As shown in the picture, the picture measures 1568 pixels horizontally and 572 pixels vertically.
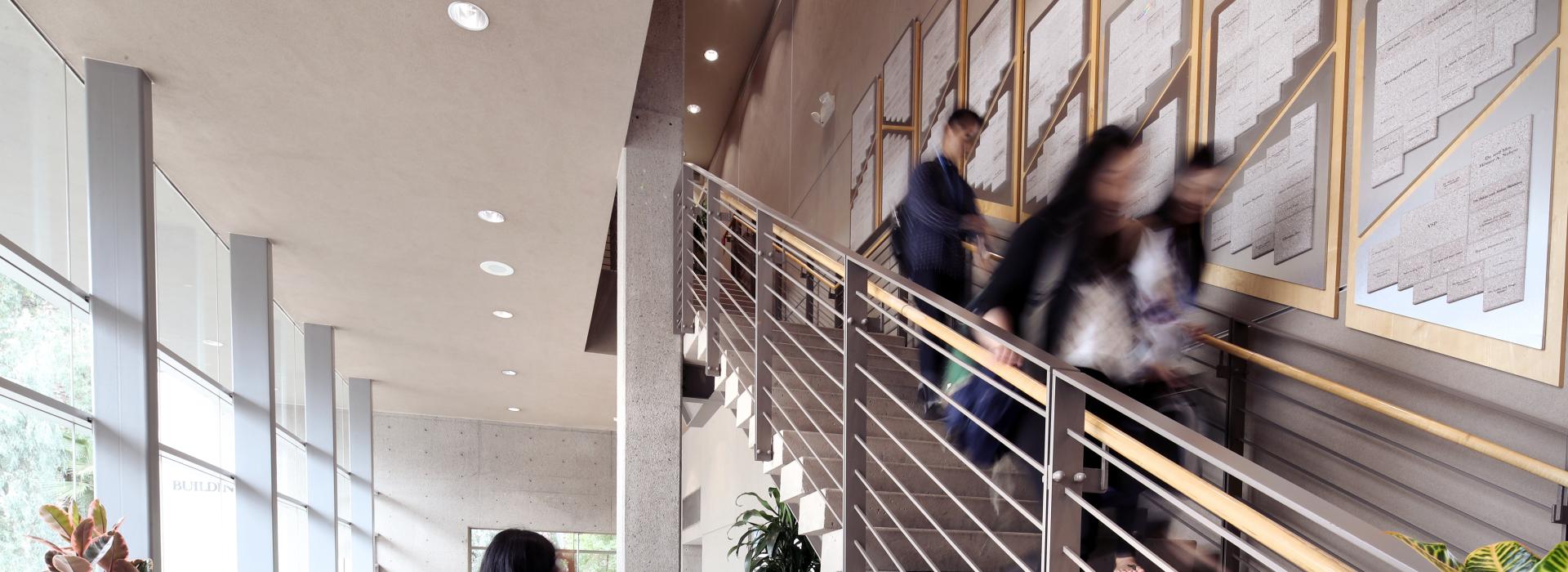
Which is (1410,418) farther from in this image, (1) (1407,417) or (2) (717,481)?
(2) (717,481)

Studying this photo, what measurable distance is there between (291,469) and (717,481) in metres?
5.21

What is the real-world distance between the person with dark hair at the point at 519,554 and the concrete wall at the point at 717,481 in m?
4.26

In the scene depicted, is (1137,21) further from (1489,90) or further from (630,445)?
(630,445)

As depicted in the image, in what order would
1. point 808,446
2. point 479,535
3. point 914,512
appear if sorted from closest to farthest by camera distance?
point 808,446, point 914,512, point 479,535

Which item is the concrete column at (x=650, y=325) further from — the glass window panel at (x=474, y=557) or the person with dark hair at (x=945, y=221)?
the glass window panel at (x=474, y=557)

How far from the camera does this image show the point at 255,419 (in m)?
7.96

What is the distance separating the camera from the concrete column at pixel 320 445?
1038 centimetres

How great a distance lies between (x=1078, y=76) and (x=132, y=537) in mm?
4895

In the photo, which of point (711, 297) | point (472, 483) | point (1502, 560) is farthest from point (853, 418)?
point (472, 483)

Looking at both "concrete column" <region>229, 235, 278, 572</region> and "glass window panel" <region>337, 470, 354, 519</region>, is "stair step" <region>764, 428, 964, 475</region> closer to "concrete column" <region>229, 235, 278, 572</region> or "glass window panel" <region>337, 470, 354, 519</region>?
"concrete column" <region>229, 235, 278, 572</region>

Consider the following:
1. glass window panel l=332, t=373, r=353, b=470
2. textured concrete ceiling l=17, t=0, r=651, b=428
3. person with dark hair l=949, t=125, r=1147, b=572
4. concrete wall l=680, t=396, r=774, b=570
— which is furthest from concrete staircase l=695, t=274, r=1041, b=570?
glass window panel l=332, t=373, r=353, b=470

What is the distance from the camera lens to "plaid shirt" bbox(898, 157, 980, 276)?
3.58 m

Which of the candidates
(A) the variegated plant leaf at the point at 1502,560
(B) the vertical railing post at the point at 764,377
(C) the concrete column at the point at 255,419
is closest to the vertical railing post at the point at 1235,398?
(A) the variegated plant leaf at the point at 1502,560

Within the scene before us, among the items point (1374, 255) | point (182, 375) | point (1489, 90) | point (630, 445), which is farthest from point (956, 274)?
point (182, 375)
